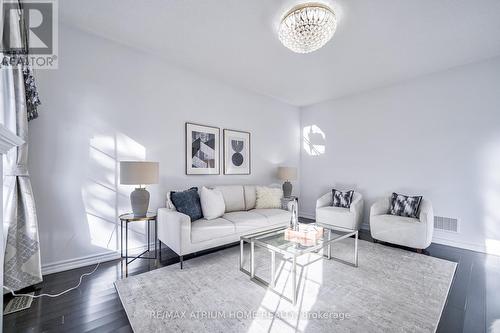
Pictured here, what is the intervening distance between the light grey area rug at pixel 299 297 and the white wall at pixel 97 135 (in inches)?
37.4

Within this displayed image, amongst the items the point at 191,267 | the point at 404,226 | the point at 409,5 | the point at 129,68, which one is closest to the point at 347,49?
the point at 409,5

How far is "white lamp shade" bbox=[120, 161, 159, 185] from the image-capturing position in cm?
241

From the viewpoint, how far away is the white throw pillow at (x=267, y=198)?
3777 millimetres

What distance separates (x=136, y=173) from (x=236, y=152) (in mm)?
2049

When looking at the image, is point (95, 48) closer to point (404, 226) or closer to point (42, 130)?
point (42, 130)

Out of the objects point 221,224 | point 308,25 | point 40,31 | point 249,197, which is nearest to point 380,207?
point 249,197

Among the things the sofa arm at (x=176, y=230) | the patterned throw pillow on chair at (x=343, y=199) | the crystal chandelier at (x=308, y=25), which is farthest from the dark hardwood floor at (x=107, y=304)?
the crystal chandelier at (x=308, y=25)

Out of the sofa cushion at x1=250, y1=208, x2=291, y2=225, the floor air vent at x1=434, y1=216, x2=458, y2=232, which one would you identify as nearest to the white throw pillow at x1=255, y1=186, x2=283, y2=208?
the sofa cushion at x1=250, y1=208, x2=291, y2=225

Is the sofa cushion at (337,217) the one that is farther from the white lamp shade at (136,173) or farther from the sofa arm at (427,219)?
the white lamp shade at (136,173)

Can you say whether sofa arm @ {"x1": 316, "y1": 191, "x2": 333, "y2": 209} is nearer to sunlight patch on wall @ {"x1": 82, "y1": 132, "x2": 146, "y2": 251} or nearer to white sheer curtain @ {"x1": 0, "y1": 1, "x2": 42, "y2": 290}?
sunlight patch on wall @ {"x1": 82, "y1": 132, "x2": 146, "y2": 251}

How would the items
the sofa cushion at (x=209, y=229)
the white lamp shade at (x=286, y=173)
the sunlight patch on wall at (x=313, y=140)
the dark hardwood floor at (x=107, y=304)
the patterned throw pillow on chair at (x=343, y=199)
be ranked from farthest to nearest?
1. the sunlight patch on wall at (x=313, y=140)
2. the white lamp shade at (x=286, y=173)
3. the patterned throw pillow on chair at (x=343, y=199)
4. the sofa cushion at (x=209, y=229)
5. the dark hardwood floor at (x=107, y=304)

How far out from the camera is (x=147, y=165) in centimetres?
249

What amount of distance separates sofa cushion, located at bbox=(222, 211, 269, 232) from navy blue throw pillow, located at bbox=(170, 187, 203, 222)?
0.43 metres

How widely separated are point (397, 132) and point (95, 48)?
4.96m
